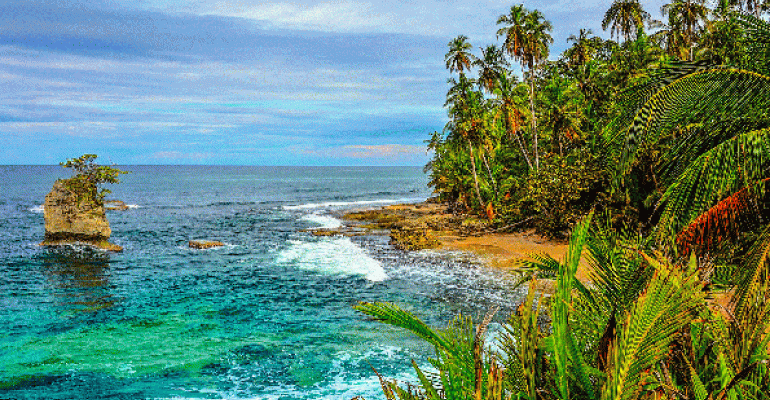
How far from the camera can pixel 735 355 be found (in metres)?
4.93

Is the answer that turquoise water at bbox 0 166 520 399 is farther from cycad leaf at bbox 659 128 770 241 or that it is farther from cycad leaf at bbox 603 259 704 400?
cycad leaf at bbox 603 259 704 400

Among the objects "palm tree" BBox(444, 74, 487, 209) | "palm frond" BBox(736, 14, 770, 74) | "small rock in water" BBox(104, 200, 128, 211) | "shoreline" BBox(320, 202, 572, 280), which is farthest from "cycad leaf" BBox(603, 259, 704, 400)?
"small rock in water" BBox(104, 200, 128, 211)

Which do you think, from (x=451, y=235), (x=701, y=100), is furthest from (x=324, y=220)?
(x=701, y=100)

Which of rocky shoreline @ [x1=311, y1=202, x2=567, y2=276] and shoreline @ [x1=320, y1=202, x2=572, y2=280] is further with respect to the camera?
rocky shoreline @ [x1=311, y1=202, x2=567, y2=276]

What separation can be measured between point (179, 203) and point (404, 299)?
225 ft

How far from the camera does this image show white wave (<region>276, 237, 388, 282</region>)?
30.0m

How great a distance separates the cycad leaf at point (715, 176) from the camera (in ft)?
21.5

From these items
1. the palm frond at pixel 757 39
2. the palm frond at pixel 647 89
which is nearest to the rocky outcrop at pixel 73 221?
the palm frond at pixel 647 89

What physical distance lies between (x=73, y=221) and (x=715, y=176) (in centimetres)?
4160

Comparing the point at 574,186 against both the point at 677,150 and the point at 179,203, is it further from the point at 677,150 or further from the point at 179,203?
the point at 179,203

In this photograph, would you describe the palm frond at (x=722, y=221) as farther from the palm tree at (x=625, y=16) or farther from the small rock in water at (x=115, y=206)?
the small rock in water at (x=115, y=206)

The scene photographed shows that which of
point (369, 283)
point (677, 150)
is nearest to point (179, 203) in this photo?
point (369, 283)

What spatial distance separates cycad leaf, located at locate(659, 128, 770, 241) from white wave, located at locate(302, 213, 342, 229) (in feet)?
143

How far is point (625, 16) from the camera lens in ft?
139
